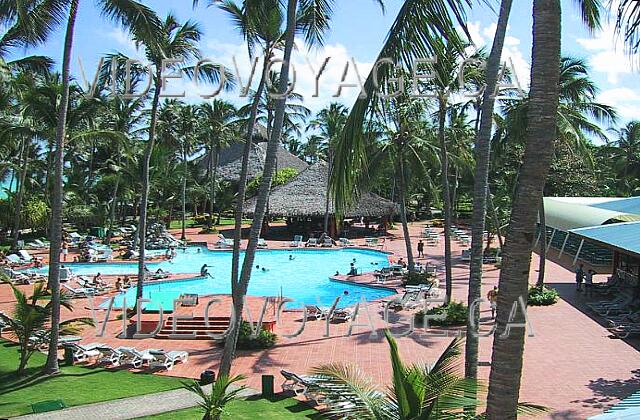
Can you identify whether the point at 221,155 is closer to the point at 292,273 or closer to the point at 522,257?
the point at 292,273

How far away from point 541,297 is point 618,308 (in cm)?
250

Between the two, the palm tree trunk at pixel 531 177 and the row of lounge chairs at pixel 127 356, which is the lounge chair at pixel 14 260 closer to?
the row of lounge chairs at pixel 127 356

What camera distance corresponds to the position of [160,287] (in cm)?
2512

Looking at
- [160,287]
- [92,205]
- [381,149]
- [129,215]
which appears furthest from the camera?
[129,215]

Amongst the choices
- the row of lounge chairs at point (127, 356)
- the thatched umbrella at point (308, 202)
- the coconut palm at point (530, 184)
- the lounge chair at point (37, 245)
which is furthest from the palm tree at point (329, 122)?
the coconut palm at point (530, 184)

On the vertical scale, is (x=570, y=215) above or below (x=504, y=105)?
below

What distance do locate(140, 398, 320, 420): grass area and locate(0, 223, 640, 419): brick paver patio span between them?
3.52 ft

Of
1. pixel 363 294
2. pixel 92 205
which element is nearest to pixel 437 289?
pixel 363 294

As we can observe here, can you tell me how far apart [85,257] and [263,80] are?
20.9 metres

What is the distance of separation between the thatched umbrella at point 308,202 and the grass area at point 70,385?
2500 cm

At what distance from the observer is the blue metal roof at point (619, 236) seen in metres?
15.3

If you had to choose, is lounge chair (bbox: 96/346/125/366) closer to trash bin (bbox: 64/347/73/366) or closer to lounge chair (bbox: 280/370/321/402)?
trash bin (bbox: 64/347/73/366)

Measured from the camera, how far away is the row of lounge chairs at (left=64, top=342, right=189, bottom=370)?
13.3 m

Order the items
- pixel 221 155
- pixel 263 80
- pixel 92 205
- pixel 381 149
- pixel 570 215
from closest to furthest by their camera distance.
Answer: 1. pixel 263 80
2. pixel 381 149
3. pixel 570 215
4. pixel 92 205
5. pixel 221 155
